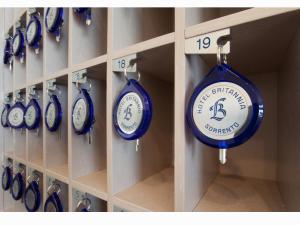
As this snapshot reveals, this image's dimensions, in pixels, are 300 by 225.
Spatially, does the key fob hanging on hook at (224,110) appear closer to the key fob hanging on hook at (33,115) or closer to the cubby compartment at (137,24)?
the cubby compartment at (137,24)

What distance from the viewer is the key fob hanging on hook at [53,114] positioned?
2.40 ft

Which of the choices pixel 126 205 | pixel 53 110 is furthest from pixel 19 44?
pixel 126 205

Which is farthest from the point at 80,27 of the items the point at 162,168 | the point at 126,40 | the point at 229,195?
the point at 229,195

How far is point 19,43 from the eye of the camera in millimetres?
1038

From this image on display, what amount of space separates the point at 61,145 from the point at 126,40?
1.78ft

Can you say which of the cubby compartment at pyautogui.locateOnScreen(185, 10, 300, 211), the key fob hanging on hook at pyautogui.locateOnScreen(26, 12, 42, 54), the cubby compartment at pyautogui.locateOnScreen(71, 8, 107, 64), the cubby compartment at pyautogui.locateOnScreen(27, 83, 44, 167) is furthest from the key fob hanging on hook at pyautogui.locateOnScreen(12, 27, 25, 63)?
the cubby compartment at pyautogui.locateOnScreen(185, 10, 300, 211)

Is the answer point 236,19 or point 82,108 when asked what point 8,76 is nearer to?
point 82,108

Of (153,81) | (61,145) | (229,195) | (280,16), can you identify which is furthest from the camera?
(61,145)

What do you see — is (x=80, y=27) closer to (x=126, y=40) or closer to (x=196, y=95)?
(x=126, y=40)

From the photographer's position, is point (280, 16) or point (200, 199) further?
point (200, 199)

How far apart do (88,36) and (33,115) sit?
16.4 inches

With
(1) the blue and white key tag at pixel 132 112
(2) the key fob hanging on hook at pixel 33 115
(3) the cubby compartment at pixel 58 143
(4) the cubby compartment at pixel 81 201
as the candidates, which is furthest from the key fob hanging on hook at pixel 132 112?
(2) the key fob hanging on hook at pixel 33 115

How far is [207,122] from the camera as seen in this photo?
34cm

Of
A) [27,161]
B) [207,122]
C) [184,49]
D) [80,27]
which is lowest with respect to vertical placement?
[27,161]
